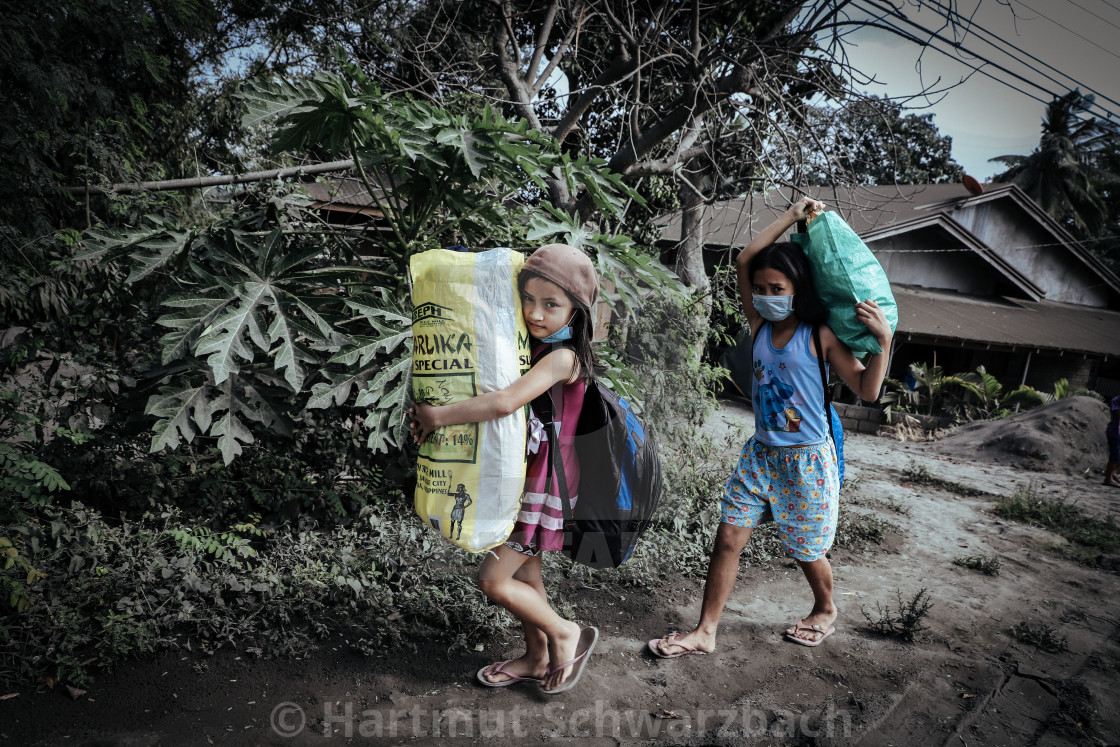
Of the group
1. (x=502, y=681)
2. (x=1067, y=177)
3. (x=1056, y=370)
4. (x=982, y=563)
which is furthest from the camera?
(x=1067, y=177)

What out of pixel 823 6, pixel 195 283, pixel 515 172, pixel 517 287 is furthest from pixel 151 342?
pixel 823 6

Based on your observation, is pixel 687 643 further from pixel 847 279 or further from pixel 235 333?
pixel 235 333

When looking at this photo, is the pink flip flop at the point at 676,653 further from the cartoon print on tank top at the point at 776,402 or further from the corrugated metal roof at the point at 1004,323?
the corrugated metal roof at the point at 1004,323

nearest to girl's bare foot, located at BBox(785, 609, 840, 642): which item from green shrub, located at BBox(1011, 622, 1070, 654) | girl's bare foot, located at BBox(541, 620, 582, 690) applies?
green shrub, located at BBox(1011, 622, 1070, 654)

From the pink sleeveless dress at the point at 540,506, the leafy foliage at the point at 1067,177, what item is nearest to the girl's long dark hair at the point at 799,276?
the pink sleeveless dress at the point at 540,506

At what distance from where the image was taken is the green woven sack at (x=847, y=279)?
2.57m

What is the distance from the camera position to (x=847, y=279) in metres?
2.57

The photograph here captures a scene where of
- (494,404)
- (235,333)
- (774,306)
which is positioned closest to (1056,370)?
(774,306)

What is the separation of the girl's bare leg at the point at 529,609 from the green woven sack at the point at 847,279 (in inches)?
61.0

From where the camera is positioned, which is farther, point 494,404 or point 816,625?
point 816,625

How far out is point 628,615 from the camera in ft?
10.9

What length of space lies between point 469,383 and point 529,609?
88 cm

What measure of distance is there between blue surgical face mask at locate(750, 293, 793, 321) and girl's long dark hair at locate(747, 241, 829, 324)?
0.03m

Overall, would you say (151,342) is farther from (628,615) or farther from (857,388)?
(857,388)
